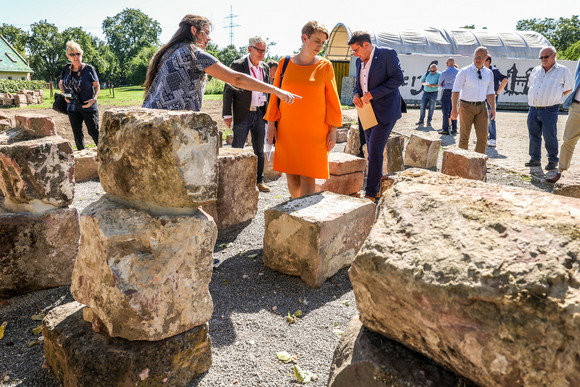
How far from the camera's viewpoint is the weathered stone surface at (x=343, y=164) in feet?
16.3

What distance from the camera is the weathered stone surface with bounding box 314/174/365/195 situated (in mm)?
4879

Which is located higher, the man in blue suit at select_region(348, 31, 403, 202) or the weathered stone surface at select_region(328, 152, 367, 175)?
the man in blue suit at select_region(348, 31, 403, 202)

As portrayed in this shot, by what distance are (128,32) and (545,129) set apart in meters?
73.4

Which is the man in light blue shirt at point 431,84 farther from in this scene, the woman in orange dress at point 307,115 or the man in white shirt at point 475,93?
the woman in orange dress at point 307,115

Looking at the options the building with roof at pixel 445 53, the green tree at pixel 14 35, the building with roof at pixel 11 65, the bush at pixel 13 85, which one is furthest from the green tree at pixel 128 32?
the building with roof at pixel 445 53

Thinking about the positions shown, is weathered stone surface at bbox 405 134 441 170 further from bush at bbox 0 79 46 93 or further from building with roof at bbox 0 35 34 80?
building with roof at bbox 0 35 34 80

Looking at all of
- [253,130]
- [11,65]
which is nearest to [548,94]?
[253,130]

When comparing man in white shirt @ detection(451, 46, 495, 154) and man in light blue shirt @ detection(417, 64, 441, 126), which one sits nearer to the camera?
man in white shirt @ detection(451, 46, 495, 154)

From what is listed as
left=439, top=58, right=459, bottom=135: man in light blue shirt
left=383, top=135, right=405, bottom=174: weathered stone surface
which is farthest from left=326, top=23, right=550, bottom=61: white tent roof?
left=383, top=135, right=405, bottom=174: weathered stone surface

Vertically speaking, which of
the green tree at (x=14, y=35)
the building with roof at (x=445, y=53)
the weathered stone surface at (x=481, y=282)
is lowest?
the weathered stone surface at (x=481, y=282)

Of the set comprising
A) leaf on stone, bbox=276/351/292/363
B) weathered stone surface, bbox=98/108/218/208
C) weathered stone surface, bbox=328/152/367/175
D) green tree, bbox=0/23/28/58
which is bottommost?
leaf on stone, bbox=276/351/292/363

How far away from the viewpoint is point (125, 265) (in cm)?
177

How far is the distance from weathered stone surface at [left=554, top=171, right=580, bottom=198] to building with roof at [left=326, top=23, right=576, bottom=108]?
12.9 meters

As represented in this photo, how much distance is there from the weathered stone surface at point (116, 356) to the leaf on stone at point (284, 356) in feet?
1.35
